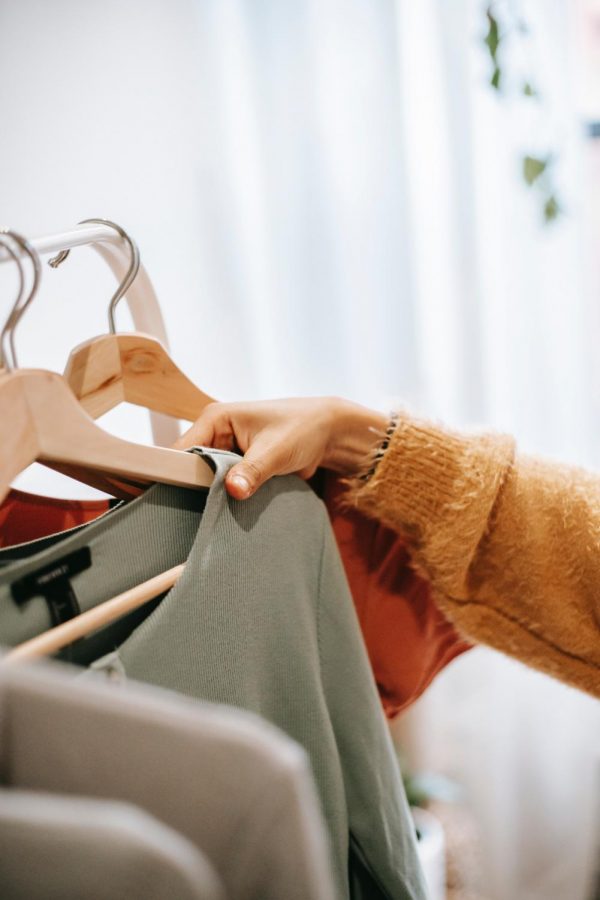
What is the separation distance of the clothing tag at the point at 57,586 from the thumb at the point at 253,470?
0.11 meters

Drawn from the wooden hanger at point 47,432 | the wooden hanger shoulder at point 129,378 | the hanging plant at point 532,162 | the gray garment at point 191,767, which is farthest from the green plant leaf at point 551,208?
the gray garment at point 191,767

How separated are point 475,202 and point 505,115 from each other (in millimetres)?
158

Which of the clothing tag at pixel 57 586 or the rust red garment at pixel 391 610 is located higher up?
the clothing tag at pixel 57 586

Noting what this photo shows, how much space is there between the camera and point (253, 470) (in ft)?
1.89

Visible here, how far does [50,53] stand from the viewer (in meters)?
0.84

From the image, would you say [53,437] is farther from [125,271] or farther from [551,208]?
[551,208]

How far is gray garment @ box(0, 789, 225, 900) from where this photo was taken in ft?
0.94

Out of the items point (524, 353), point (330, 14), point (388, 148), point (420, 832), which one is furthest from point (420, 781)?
point (330, 14)

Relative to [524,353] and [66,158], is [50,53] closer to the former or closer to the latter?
[66,158]

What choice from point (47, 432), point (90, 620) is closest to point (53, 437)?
point (47, 432)

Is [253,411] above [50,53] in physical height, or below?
below

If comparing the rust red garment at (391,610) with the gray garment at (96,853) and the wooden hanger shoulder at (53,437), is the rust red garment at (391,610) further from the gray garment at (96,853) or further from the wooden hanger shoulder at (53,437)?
the gray garment at (96,853)

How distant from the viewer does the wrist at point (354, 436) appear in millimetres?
672

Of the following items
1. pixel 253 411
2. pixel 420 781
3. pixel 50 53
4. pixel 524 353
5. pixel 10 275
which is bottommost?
pixel 420 781
